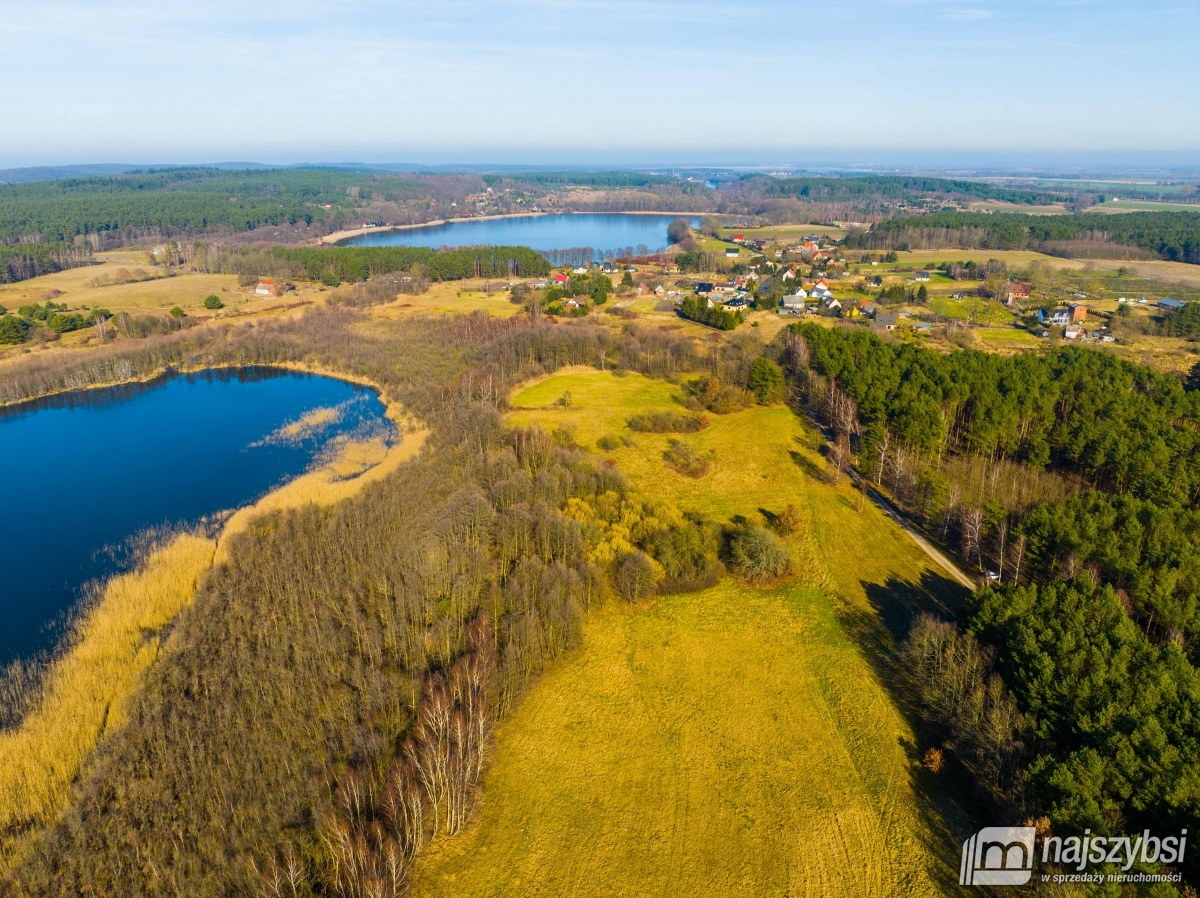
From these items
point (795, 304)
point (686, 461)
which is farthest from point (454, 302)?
point (686, 461)

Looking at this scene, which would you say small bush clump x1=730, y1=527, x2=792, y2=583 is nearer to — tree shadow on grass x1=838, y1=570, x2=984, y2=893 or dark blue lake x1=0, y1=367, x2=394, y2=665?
tree shadow on grass x1=838, y1=570, x2=984, y2=893

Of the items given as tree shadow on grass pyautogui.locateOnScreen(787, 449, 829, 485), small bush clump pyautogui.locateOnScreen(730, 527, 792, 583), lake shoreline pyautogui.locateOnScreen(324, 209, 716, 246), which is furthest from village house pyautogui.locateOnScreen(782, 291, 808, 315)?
lake shoreline pyautogui.locateOnScreen(324, 209, 716, 246)

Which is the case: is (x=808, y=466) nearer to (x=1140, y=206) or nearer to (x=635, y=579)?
(x=635, y=579)

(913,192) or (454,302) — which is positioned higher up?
(913,192)

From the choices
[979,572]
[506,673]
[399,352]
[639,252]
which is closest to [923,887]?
[506,673]

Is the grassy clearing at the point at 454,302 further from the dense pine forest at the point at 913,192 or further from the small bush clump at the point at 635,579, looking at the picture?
the dense pine forest at the point at 913,192

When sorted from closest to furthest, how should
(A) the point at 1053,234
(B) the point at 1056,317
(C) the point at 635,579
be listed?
(C) the point at 635,579 < (B) the point at 1056,317 < (A) the point at 1053,234

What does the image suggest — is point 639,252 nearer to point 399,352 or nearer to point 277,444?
point 399,352
